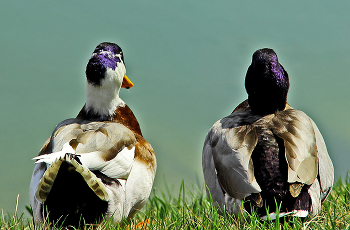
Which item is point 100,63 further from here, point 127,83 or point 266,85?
point 266,85

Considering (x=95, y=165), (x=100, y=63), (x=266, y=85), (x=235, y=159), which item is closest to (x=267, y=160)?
(x=235, y=159)

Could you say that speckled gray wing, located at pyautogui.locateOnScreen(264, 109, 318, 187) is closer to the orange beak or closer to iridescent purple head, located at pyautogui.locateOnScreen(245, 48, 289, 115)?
iridescent purple head, located at pyautogui.locateOnScreen(245, 48, 289, 115)

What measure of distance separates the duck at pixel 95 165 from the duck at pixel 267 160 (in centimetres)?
68

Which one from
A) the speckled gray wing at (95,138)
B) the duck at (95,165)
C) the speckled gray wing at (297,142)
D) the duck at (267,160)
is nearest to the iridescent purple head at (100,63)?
Answer: the duck at (95,165)

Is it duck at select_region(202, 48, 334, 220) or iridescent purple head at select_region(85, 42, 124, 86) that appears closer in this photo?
duck at select_region(202, 48, 334, 220)

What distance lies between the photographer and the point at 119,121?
14.8 feet

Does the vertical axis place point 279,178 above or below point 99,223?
above

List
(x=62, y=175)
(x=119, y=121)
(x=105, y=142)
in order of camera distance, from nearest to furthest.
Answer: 1. (x=62, y=175)
2. (x=105, y=142)
3. (x=119, y=121)

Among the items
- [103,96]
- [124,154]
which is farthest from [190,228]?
[103,96]

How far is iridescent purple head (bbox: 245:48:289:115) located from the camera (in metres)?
4.07

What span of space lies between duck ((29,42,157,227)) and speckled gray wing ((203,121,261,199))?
69 centimetres

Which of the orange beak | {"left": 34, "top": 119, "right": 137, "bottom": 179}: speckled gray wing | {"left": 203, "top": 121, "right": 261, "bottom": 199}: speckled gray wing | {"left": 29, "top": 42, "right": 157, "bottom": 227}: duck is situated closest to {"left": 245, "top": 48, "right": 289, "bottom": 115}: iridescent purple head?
{"left": 203, "top": 121, "right": 261, "bottom": 199}: speckled gray wing

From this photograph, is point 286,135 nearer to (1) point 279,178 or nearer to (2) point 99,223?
(1) point 279,178

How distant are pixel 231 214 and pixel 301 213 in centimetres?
55
